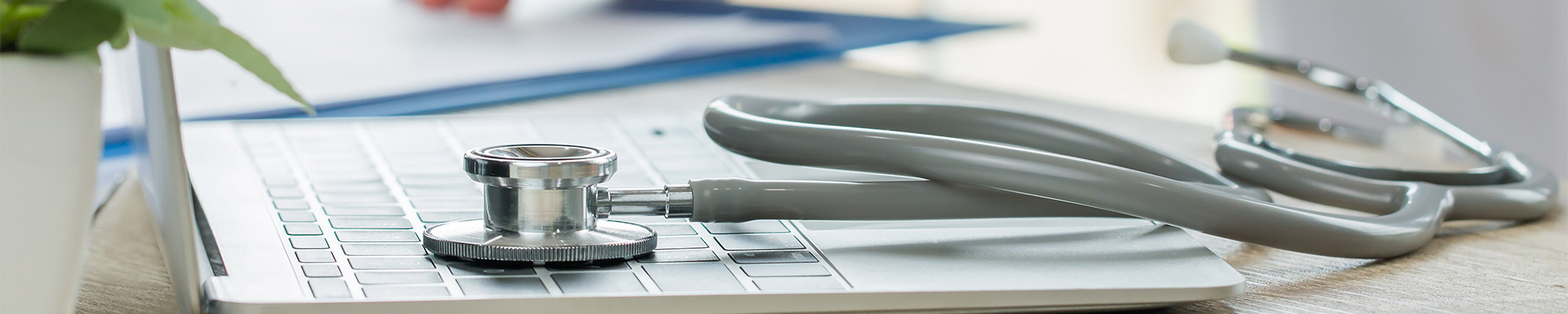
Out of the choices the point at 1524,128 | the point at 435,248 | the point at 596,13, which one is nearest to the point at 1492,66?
the point at 1524,128

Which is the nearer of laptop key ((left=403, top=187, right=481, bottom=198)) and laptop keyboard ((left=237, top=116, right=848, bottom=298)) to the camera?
laptop keyboard ((left=237, top=116, right=848, bottom=298))

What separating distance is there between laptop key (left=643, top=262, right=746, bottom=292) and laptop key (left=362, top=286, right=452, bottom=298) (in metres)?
0.05

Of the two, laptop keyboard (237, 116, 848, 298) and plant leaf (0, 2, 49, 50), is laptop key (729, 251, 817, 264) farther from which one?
plant leaf (0, 2, 49, 50)

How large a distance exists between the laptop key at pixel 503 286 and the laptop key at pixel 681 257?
4cm

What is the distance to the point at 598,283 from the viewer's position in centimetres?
31

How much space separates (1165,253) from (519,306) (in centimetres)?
19

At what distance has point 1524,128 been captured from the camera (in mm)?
1611

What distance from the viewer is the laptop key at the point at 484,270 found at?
322 millimetres

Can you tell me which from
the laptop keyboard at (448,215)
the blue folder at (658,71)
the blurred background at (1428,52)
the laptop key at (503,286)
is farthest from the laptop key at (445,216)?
the blurred background at (1428,52)

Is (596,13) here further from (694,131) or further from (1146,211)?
(1146,211)

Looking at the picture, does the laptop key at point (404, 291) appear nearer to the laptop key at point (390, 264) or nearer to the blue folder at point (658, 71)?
the laptop key at point (390, 264)

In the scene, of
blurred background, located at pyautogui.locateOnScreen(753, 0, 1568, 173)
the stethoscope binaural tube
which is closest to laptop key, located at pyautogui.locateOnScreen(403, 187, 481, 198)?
the stethoscope binaural tube

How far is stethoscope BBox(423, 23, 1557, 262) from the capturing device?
1.12 ft

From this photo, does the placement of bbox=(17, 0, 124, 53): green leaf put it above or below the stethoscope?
above
